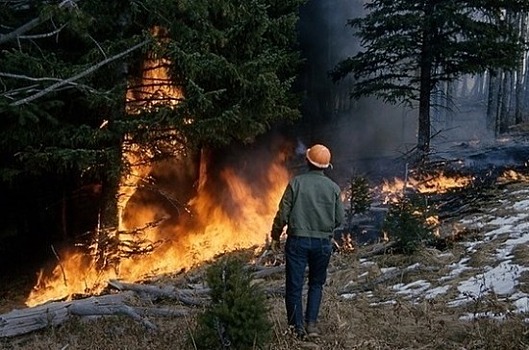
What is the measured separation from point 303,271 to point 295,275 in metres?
0.10

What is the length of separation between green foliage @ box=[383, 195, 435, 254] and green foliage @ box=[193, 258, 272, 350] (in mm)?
4627

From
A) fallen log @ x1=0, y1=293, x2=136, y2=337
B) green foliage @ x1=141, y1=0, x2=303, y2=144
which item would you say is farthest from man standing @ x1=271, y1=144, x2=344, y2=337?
green foliage @ x1=141, y1=0, x2=303, y2=144

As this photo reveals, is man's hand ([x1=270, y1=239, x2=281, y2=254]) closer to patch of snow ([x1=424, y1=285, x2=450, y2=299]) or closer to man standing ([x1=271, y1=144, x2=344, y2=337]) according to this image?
man standing ([x1=271, y1=144, x2=344, y2=337])

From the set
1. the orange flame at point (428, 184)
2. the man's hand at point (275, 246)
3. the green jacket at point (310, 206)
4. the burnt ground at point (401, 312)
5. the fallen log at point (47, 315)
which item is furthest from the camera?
the orange flame at point (428, 184)

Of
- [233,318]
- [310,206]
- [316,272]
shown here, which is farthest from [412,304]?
[233,318]

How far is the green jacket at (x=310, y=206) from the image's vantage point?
5398 millimetres

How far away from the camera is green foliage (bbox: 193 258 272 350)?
4.46m

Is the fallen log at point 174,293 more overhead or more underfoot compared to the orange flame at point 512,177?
more underfoot

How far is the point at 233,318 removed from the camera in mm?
4449

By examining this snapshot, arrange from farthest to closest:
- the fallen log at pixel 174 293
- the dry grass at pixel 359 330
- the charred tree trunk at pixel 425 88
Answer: the charred tree trunk at pixel 425 88, the fallen log at pixel 174 293, the dry grass at pixel 359 330

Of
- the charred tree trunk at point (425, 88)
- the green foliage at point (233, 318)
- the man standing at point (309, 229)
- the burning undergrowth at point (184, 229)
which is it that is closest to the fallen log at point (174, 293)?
the burning undergrowth at point (184, 229)

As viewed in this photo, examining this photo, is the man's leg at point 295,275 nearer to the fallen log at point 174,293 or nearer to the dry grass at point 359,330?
the dry grass at point 359,330

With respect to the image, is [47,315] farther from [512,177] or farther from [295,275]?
[512,177]

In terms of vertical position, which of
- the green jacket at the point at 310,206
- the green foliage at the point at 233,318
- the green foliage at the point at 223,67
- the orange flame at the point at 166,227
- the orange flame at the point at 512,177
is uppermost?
the green foliage at the point at 223,67
